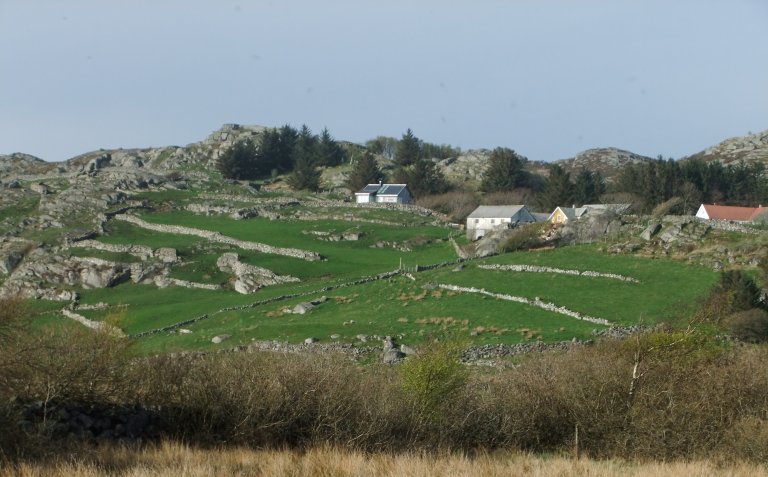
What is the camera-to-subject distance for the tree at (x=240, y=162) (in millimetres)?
131000

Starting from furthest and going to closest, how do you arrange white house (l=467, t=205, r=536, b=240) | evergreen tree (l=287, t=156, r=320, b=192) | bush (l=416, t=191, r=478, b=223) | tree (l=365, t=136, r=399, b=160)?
tree (l=365, t=136, r=399, b=160), evergreen tree (l=287, t=156, r=320, b=192), bush (l=416, t=191, r=478, b=223), white house (l=467, t=205, r=536, b=240)

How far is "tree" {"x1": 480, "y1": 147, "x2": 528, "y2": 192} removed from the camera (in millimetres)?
114375

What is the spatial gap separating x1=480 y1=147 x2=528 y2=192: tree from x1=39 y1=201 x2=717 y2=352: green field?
35506 mm

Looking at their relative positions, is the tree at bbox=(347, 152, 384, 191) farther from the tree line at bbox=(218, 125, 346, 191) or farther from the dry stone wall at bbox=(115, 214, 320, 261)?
the dry stone wall at bbox=(115, 214, 320, 261)

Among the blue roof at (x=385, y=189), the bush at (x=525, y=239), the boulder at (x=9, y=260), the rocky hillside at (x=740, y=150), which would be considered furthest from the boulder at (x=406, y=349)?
the rocky hillside at (x=740, y=150)

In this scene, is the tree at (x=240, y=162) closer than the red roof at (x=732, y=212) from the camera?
No

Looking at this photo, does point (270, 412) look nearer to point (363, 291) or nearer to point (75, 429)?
point (75, 429)

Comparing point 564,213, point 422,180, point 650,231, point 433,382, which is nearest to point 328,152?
point 422,180

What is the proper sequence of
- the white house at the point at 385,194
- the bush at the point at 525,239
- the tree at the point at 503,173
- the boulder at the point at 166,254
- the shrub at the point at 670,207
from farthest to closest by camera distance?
the tree at the point at 503,173 < the white house at the point at 385,194 < the shrub at the point at 670,207 < the boulder at the point at 166,254 < the bush at the point at 525,239

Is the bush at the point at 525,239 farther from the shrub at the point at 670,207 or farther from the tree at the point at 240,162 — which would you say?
the tree at the point at 240,162

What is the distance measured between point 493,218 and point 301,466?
221 ft

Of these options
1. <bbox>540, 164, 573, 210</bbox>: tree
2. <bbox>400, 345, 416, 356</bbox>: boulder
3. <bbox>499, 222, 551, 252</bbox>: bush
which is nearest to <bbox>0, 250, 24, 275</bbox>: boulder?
<bbox>499, 222, 551, 252</bbox>: bush

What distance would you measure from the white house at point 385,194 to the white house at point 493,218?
2388cm

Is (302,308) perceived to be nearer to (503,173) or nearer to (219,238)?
(219,238)
